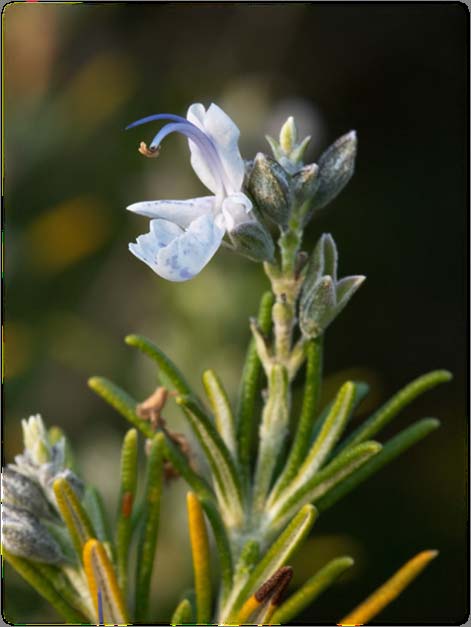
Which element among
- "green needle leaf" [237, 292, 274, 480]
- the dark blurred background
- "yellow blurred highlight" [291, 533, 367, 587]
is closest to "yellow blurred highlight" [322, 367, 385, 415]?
the dark blurred background

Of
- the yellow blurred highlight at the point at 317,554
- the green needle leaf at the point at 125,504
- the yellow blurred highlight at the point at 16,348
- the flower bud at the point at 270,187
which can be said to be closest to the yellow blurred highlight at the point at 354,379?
the yellow blurred highlight at the point at 317,554

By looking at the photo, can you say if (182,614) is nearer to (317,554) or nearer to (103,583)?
(103,583)

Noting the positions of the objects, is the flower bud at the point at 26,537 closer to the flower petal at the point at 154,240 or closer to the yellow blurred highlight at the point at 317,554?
the flower petal at the point at 154,240

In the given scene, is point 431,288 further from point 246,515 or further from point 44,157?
point 246,515

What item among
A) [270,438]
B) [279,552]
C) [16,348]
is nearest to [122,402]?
[270,438]

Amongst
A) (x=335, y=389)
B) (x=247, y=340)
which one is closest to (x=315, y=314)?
(x=335, y=389)

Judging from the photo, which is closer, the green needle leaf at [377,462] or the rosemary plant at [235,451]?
the rosemary plant at [235,451]
